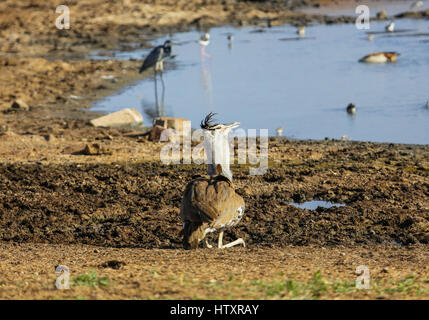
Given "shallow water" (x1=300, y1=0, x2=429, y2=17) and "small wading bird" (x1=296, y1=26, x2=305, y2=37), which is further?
"shallow water" (x1=300, y1=0, x2=429, y2=17)

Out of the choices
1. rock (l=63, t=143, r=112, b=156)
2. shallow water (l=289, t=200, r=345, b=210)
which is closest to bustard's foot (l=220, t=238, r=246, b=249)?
shallow water (l=289, t=200, r=345, b=210)

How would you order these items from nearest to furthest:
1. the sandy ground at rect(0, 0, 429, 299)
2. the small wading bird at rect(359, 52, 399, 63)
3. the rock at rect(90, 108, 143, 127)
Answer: the sandy ground at rect(0, 0, 429, 299) < the rock at rect(90, 108, 143, 127) < the small wading bird at rect(359, 52, 399, 63)

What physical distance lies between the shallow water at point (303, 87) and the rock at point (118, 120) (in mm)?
742

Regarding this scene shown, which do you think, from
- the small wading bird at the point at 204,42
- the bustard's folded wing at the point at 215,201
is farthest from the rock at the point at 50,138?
the small wading bird at the point at 204,42

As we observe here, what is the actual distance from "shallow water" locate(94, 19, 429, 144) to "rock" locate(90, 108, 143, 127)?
742mm

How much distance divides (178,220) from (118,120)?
790 cm

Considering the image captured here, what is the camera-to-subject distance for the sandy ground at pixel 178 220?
6.12m

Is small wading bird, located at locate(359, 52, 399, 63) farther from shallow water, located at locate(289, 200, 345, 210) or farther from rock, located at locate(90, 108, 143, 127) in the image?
shallow water, located at locate(289, 200, 345, 210)

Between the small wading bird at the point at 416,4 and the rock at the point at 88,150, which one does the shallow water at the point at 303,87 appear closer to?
the rock at the point at 88,150

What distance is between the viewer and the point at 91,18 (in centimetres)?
3606

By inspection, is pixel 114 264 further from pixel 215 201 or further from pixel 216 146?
pixel 216 146

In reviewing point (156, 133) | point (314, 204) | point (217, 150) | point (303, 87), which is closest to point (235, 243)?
point (217, 150)

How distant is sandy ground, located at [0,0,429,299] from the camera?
20.1 ft

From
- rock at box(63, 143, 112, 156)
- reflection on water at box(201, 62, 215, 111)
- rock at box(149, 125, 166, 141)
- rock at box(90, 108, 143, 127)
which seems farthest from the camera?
reflection on water at box(201, 62, 215, 111)
